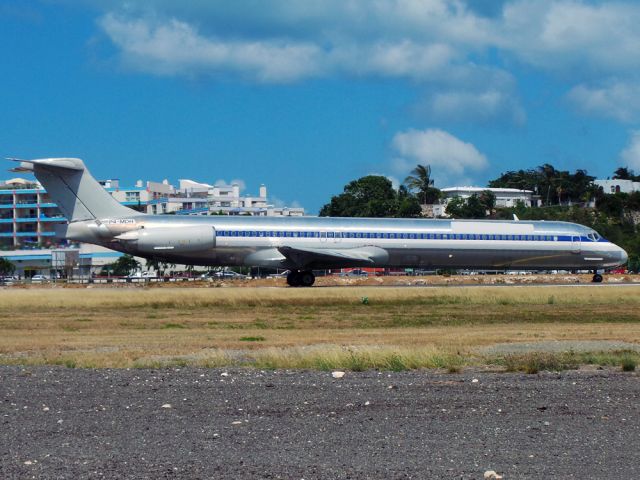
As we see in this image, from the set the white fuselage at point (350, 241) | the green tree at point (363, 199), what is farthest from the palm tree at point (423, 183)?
the white fuselage at point (350, 241)

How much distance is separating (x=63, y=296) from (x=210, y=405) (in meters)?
28.5

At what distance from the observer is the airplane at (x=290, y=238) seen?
45.1 meters

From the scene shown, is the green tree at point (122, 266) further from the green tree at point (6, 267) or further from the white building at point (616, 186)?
the white building at point (616, 186)

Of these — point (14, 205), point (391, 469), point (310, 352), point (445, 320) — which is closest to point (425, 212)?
point (14, 205)

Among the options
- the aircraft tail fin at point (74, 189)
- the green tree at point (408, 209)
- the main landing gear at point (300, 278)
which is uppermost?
the green tree at point (408, 209)

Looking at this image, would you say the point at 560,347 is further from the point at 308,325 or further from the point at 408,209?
the point at 408,209

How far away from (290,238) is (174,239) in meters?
5.60

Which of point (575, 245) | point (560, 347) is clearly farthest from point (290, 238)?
point (560, 347)

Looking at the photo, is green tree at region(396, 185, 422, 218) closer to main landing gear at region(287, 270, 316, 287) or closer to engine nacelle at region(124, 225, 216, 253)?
main landing gear at region(287, 270, 316, 287)

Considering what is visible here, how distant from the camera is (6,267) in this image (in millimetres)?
100688

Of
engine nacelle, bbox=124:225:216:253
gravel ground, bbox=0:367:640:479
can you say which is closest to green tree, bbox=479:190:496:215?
engine nacelle, bbox=124:225:216:253

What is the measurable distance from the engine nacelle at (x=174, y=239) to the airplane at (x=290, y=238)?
0.05 meters

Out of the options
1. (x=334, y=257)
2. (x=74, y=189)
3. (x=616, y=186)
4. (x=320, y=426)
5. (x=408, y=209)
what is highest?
(x=616, y=186)

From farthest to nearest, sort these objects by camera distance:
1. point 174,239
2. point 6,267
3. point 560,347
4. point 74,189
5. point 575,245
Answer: point 6,267 → point 575,245 → point 74,189 → point 174,239 → point 560,347
